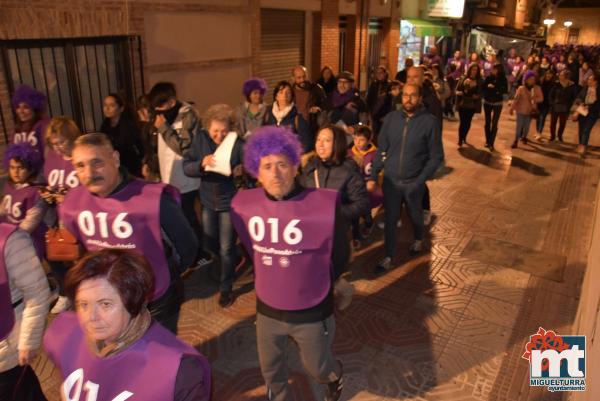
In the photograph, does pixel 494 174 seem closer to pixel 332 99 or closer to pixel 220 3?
pixel 332 99

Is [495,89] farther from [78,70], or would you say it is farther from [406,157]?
[78,70]

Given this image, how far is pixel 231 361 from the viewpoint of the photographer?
14.5 feet

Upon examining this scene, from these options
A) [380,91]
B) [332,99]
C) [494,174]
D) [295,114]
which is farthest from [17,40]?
[494,174]

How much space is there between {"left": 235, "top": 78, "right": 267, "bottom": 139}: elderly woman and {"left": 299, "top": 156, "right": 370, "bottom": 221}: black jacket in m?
2.43

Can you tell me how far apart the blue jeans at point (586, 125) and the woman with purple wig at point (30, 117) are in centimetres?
1160

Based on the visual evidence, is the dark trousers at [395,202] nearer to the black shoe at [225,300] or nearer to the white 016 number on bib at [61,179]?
the black shoe at [225,300]

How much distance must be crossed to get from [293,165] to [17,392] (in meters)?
2.17

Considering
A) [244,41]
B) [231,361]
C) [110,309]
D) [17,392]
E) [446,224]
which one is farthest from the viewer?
[244,41]

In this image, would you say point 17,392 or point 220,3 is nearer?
point 17,392

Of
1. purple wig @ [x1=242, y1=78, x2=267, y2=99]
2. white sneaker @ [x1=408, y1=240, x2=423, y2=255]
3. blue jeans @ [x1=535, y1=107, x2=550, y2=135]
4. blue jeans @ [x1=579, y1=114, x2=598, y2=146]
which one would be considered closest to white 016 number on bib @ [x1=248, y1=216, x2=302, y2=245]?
white sneaker @ [x1=408, y1=240, x2=423, y2=255]

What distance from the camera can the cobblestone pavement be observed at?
416 cm

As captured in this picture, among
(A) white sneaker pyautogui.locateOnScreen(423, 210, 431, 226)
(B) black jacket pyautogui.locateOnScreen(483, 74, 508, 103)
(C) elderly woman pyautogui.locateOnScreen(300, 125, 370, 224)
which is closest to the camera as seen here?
(C) elderly woman pyautogui.locateOnScreen(300, 125, 370, 224)

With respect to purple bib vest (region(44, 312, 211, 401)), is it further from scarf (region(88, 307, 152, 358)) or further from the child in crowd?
the child in crowd

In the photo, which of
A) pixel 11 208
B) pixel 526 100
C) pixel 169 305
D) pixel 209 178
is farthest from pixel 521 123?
pixel 11 208
